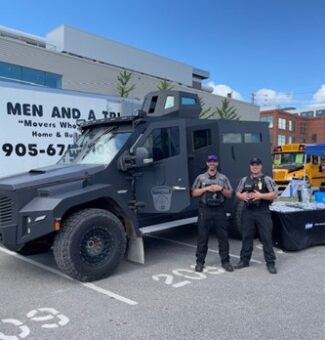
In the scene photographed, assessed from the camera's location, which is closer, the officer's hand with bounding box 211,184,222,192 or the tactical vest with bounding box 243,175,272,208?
the officer's hand with bounding box 211,184,222,192

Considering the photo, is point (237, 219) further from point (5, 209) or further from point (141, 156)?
point (5, 209)

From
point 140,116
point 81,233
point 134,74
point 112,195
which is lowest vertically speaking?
point 81,233

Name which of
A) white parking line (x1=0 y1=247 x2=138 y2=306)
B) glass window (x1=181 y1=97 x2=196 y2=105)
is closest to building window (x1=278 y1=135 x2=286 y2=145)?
glass window (x1=181 y1=97 x2=196 y2=105)

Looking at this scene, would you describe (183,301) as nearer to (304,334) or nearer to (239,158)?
(304,334)

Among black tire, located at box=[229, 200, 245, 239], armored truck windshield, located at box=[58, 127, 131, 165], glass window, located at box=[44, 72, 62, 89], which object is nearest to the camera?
armored truck windshield, located at box=[58, 127, 131, 165]

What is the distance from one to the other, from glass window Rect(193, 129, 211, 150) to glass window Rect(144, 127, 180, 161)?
21.9 inches

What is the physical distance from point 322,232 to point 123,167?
13.1 ft

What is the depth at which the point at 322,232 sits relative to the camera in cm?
753

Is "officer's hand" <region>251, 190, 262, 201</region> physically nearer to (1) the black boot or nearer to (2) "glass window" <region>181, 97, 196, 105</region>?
(1) the black boot

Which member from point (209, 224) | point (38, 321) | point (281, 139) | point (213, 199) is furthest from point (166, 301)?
point (281, 139)

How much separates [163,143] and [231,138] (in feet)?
5.81

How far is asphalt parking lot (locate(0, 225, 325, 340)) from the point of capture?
398 centimetres

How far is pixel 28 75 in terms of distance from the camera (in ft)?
93.2

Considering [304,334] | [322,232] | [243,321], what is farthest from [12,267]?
[322,232]
